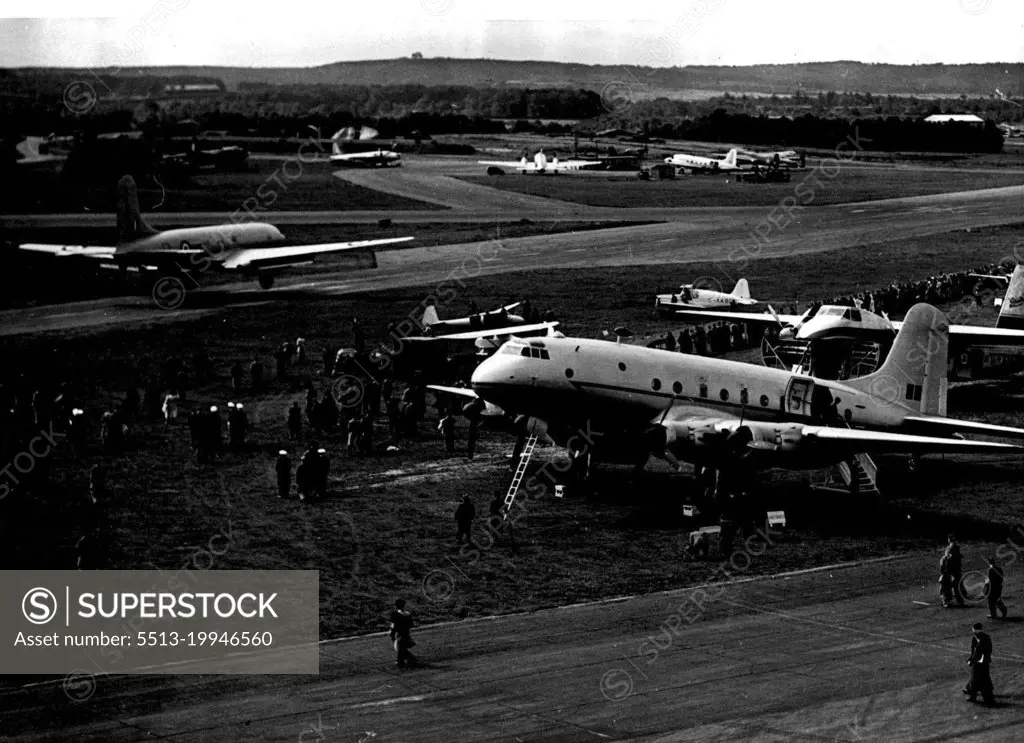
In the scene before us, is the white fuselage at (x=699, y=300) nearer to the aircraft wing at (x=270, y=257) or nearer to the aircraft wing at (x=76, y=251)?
the aircraft wing at (x=270, y=257)

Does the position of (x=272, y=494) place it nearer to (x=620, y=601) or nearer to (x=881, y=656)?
(x=620, y=601)

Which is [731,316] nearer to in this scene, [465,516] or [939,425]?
[939,425]

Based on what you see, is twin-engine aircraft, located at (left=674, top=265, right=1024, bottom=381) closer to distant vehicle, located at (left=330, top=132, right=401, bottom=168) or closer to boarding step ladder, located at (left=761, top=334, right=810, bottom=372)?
boarding step ladder, located at (left=761, top=334, right=810, bottom=372)

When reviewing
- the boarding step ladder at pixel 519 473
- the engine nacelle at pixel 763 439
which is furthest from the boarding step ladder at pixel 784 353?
the boarding step ladder at pixel 519 473

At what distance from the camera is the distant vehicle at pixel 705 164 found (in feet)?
534

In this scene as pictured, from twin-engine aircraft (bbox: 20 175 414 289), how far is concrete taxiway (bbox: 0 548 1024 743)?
4960 centimetres

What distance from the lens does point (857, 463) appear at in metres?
43.0

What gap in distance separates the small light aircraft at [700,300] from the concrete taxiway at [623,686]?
40102 mm

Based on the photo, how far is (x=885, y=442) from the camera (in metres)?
40.1

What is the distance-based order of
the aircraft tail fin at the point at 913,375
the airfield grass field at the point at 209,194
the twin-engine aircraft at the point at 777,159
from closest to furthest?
1. the aircraft tail fin at the point at 913,375
2. the airfield grass field at the point at 209,194
3. the twin-engine aircraft at the point at 777,159

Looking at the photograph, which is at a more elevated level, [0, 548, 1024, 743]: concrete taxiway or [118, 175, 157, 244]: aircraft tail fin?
[118, 175, 157, 244]: aircraft tail fin

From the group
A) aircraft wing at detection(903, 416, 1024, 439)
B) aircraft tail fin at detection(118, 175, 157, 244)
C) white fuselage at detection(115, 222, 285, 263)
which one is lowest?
aircraft wing at detection(903, 416, 1024, 439)

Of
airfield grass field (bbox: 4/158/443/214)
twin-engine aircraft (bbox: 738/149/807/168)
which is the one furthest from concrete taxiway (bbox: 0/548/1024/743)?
twin-engine aircraft (bbox: 738/149/807/168)

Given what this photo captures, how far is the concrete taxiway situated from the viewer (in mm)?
24953
